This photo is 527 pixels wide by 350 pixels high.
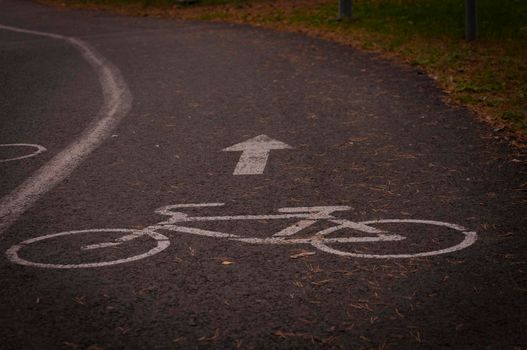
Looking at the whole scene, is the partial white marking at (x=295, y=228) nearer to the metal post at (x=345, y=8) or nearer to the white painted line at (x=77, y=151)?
the white painted line at (x=77, y=151)

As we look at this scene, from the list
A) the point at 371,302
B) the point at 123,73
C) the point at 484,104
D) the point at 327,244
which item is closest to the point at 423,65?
the point at 484,104

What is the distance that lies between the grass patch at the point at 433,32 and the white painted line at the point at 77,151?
4.25 meters

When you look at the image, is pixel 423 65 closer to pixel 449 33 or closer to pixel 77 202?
pixel 449 33

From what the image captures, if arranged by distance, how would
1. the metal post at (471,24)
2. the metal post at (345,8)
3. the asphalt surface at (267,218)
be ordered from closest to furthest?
the asphalt surface at (267,218) → the metal post at (471,24) → the metal post at (345,8)

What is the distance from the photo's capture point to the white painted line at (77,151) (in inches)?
245

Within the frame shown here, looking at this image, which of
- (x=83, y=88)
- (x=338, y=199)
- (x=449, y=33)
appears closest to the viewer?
(x=338, y=199)

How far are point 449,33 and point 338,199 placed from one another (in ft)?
31.6

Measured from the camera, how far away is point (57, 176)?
23.1ft

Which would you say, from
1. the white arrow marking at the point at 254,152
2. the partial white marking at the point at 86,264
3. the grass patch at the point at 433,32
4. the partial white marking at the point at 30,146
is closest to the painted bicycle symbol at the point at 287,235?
the partial white marking at the point at 86,264

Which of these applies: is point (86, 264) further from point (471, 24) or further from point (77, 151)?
point (471, 24)

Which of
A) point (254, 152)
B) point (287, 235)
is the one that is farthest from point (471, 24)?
point (287, 235)

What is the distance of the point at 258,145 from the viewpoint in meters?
7.85

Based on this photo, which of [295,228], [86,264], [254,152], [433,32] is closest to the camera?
[86,264]

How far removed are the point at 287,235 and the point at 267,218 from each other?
1.29 ft
